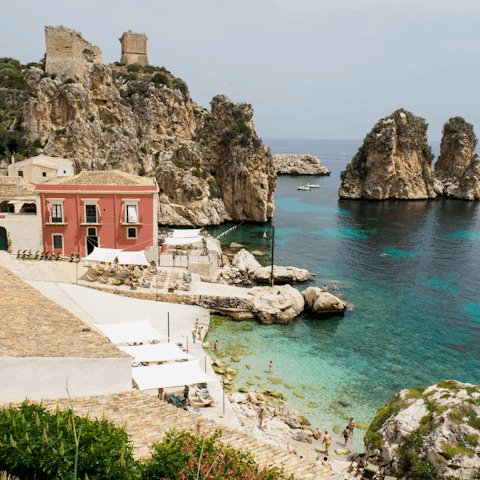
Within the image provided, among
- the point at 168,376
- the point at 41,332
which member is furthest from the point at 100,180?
the point at 168,376

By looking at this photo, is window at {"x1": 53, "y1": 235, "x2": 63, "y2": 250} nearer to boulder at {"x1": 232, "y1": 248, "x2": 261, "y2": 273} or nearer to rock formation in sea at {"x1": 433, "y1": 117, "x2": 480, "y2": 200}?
boulder at {"x1": 232, "y1": 248, "x2": 261, "y2": 273}

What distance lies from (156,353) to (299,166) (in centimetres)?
13586

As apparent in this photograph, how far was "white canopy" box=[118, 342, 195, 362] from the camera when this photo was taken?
16.2 metres

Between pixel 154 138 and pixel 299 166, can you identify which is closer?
pixel 154 138

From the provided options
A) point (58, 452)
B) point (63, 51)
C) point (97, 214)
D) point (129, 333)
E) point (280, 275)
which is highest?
point (63, 51)

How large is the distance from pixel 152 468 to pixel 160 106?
67326mm

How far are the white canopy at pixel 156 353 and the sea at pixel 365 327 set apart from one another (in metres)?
4.27

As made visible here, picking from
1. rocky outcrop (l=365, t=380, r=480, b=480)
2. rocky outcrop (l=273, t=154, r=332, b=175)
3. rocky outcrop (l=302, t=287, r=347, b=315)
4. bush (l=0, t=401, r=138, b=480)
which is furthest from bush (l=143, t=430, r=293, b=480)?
rocky outcrop (l=273, t=154, r=332, b=175)

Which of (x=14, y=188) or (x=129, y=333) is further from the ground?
(x=14, y=188)

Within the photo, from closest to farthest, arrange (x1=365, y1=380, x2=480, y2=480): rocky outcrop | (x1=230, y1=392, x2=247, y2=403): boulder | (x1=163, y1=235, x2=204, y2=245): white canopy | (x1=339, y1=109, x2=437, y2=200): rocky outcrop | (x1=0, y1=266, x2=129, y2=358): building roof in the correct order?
(x1=365, y1=380, x2=480, y2=480): rocky outcrop, (x1=0, y1=266, x2=129, y2=358): building roof, (x1=230, y1=392, x2=247, y2=403): boulder, (x1=163, y1=235, x2=204, y2=245): white canopy, (x1=339, y1=109, x2=437, y2=200): rocky outcrop

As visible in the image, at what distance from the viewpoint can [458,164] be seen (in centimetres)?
9612

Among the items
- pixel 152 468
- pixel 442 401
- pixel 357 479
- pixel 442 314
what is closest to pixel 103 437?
pixel 152 468

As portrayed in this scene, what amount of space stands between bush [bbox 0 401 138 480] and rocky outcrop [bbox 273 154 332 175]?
460ft

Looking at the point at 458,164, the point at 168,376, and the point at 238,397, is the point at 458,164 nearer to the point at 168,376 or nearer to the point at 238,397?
the point at 238,397
